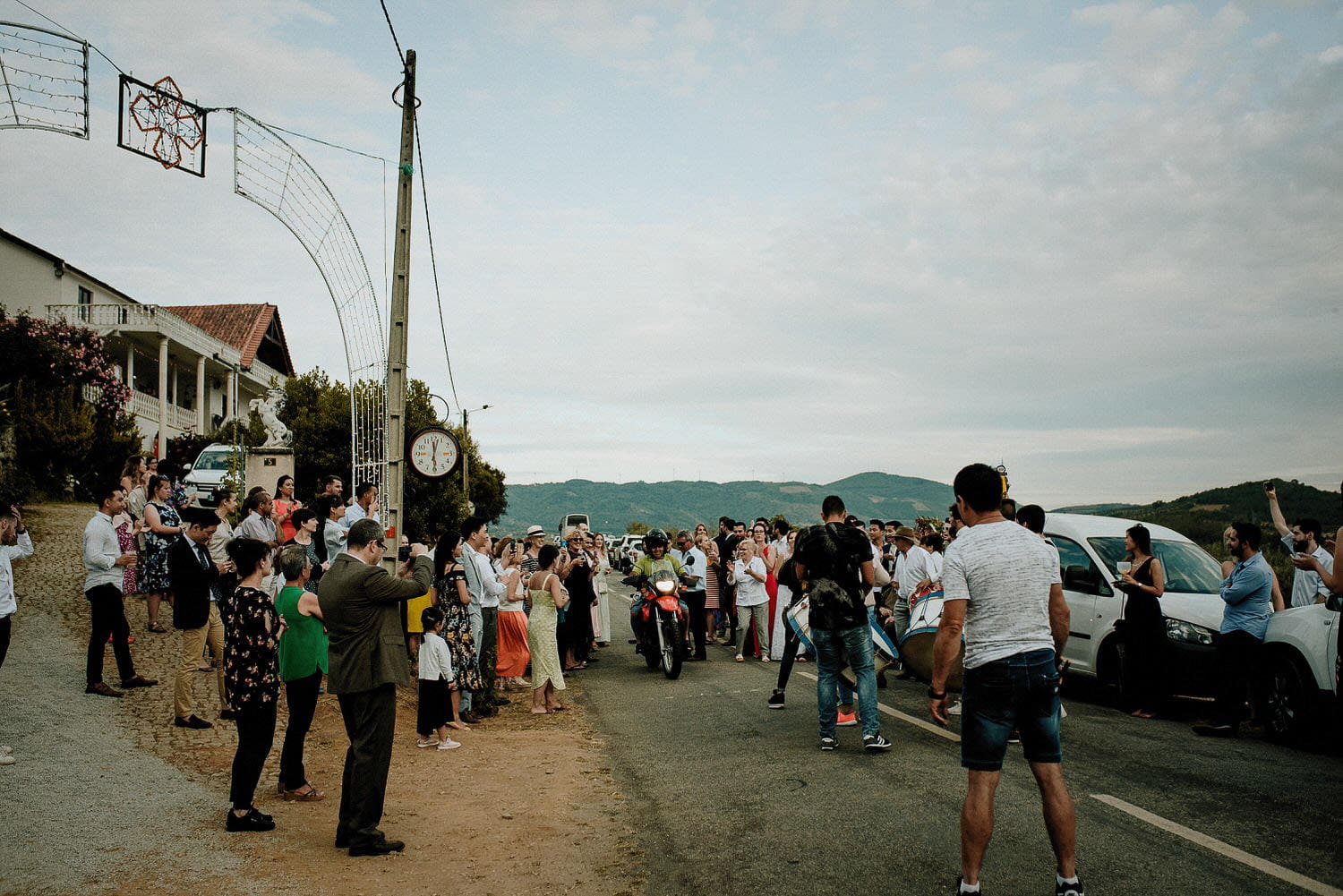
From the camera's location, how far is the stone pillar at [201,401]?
40.5 metres

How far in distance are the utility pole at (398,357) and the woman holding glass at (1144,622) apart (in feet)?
24.2

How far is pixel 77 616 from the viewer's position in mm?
13922

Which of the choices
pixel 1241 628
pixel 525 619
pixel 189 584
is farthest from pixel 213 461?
pixel 1241 628

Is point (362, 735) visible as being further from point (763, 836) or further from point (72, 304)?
point (72, 304)

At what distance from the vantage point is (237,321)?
5138 cm

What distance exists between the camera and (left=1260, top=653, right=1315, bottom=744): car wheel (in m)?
8.17

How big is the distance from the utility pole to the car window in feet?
23.0

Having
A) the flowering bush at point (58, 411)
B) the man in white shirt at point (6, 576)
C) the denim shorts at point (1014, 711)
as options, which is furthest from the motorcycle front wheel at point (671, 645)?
the flowering bush at point (58, 411)

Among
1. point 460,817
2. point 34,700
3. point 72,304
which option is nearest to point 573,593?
point 34,700

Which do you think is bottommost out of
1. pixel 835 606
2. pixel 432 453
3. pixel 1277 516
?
pixel 835 606

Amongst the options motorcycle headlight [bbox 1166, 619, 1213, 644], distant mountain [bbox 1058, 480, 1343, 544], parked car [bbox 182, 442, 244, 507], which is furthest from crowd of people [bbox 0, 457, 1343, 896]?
parked car [bbox 182, 442, 244, 507]

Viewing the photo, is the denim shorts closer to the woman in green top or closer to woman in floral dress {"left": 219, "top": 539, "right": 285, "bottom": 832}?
the woman in green top

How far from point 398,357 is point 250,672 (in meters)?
4.79

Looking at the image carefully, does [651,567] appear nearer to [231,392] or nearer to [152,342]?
[152,342]
